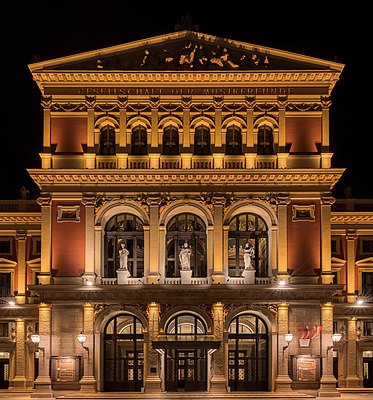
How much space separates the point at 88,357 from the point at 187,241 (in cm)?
1058

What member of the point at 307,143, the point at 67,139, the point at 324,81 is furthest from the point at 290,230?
the point at 67,139

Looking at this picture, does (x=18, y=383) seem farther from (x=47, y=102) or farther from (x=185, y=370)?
(x=47, y=102)

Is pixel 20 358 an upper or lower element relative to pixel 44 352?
lower

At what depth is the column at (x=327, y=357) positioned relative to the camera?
67875mm

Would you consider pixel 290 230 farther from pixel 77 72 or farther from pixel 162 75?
pixel 77 72

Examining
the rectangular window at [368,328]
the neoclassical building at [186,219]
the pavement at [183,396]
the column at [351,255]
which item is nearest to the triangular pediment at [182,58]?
the neoclassical building at [186,219]

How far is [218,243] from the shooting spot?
6938 cm

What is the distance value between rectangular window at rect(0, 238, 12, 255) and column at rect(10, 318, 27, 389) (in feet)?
18.7

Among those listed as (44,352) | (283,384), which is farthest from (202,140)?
(44,352)

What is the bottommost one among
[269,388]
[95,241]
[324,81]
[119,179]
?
[269,388]

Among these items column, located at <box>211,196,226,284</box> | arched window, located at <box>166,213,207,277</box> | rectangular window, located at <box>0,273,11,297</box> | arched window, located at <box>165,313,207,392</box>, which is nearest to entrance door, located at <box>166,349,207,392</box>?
arched window, located at <box>165,313,207,392</box>

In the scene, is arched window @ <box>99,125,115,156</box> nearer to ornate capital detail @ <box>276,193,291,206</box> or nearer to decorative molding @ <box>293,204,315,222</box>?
ornate capital detail @ <box>276,193,291,206</box>

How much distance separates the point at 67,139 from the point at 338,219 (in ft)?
77.9

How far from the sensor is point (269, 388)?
68.8m
